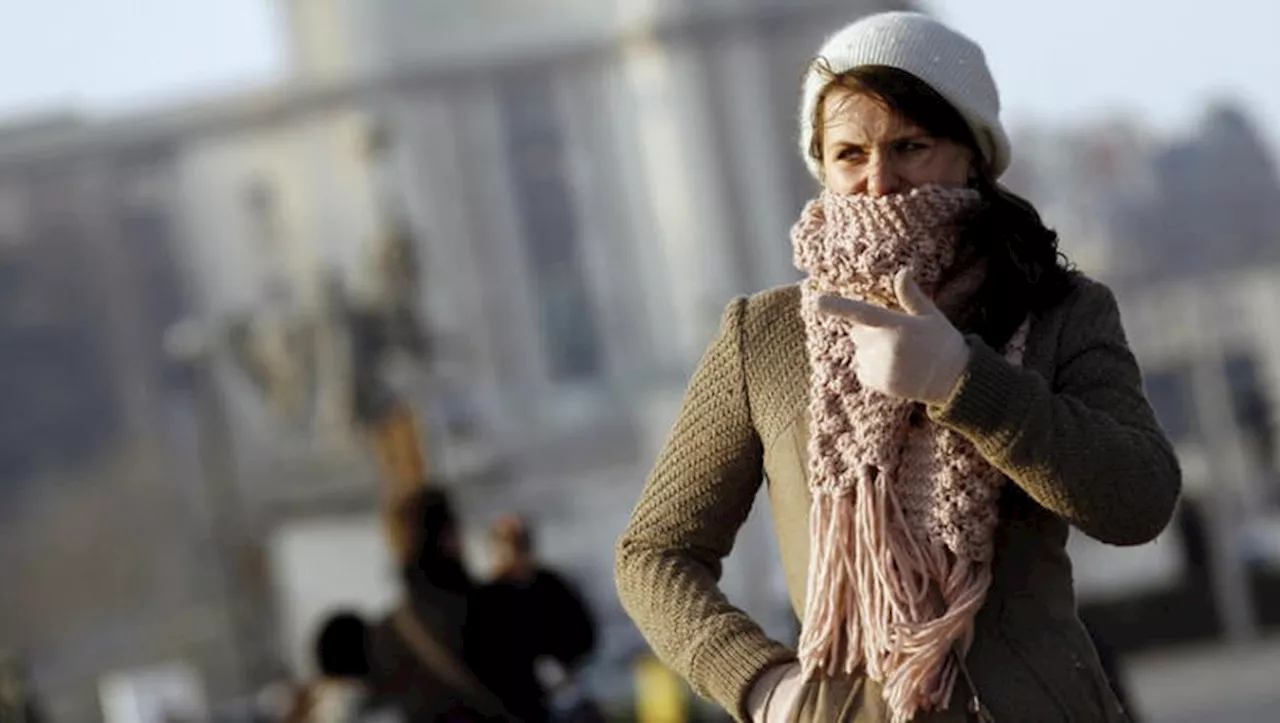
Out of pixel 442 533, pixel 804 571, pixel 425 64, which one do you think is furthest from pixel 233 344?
pixel 425 64

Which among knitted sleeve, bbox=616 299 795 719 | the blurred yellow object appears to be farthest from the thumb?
the blurred yellow object

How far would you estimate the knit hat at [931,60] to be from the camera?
4.29 m

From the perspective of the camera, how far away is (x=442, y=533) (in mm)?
9781

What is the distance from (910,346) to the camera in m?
4.04

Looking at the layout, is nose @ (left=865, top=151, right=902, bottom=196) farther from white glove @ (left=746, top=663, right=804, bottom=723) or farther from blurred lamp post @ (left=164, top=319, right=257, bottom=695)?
blurred lamp post @ (left=164, top=319, right=257, bottom=695)

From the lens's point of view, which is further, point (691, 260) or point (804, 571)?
point (691, 260)

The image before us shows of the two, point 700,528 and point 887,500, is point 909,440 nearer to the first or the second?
point 887,500

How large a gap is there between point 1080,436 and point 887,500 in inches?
8.5

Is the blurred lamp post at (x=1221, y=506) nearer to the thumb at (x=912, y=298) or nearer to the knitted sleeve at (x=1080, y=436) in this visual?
the knitted sleeve at (x=1080, y=436)

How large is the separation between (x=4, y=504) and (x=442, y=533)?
7728cm

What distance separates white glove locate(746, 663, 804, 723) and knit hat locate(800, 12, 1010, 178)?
0.57 m

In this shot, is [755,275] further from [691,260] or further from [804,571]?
[804,571]

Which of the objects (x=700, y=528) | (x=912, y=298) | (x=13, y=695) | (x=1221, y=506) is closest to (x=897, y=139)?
(x=912, y=298)

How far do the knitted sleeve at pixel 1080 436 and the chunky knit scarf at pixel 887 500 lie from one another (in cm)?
9
